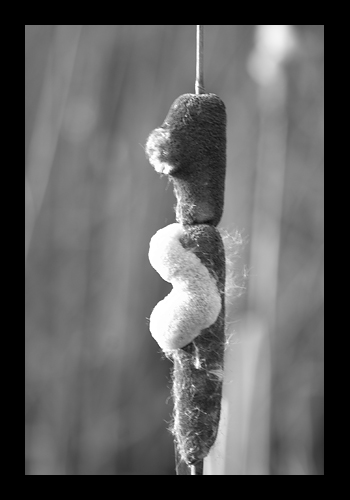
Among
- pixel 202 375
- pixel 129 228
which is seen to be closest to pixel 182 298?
pixel 202 375

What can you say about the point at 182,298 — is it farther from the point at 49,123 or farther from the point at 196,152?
the point at 49,123

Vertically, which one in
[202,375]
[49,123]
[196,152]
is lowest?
[202,375]

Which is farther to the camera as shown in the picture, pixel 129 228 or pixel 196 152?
pixel 129 228

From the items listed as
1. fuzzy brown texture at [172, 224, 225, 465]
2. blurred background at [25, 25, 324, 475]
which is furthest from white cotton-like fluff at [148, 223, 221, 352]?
blurred background at [25, 25, 324, 475]

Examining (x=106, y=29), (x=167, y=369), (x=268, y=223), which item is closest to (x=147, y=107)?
(x=106, y=29)

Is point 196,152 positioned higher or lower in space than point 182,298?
higher

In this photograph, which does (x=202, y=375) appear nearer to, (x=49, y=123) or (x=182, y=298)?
(x=182, y=298)
